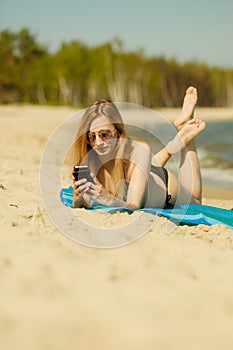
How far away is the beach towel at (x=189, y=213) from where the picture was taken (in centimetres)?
355

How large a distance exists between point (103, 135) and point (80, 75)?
49.1 m

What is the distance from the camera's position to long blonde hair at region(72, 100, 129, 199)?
11.7ft

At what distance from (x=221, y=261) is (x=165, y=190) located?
1285mm

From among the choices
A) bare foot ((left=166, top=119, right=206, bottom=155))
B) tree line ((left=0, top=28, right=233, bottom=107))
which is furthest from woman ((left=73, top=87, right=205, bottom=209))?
tree line ((left=0, top=28, right=233, bottom=107))

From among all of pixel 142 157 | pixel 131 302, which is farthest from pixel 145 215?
pixel 131 302

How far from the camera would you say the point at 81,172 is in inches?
135

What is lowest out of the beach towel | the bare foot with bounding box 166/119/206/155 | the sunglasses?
the beach towel

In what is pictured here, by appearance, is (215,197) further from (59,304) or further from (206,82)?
(206,82)

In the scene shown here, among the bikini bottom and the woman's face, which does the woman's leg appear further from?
the woman's face

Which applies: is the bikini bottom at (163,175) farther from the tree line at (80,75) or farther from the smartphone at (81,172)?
the tree line at (80,75)

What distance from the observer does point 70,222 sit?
3061mm

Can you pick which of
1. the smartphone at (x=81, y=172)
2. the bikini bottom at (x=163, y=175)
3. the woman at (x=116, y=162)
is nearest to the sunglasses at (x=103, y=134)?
the woman at (x=116, y=162)

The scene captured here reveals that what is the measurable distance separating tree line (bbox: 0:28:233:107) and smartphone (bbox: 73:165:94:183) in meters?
42.6

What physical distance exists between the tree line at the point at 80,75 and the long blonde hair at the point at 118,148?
139 feet
